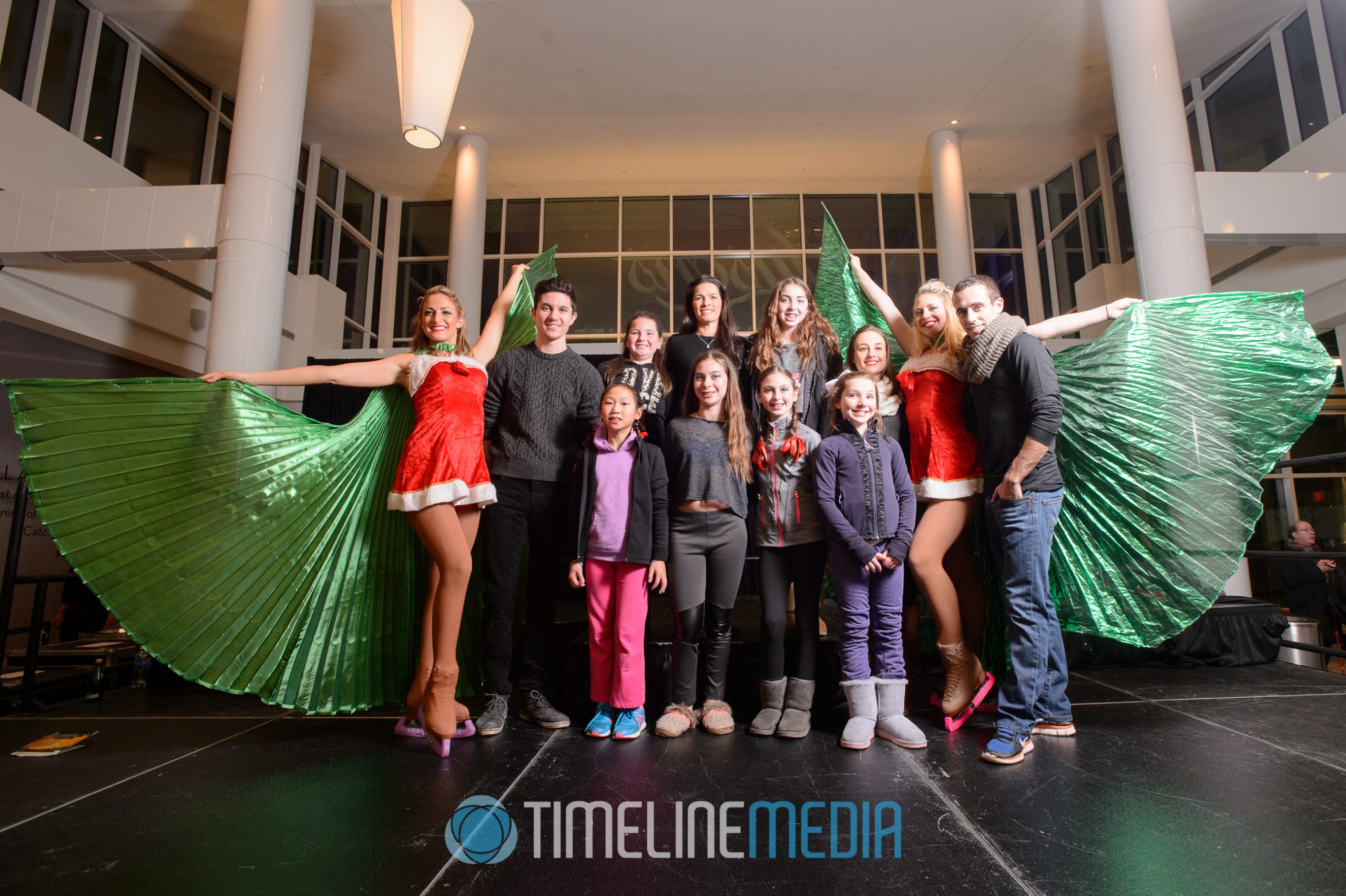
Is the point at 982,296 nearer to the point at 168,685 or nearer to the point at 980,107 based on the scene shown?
the point at 168,685

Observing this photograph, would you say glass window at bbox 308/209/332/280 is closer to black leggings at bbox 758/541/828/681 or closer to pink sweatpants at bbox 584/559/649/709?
pink sweatpants at bbox 584/559/649/709

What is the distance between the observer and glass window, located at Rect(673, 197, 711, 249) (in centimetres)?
962

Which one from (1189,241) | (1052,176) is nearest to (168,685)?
(1189,241)

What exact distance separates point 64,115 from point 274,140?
2.14 meters

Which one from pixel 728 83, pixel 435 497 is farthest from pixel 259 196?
pixel 728 83

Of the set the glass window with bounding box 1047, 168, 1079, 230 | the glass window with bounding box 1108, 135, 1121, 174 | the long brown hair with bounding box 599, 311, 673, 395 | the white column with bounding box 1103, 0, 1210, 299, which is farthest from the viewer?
the glass window with bounding box 1047, 168, 1079, 230

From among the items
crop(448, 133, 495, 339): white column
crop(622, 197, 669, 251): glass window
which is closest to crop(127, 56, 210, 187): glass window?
crop(448, 133, 495, 339): white column

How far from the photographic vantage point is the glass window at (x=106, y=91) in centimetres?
577

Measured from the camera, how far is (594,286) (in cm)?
966

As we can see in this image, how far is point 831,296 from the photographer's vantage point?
3.12 m

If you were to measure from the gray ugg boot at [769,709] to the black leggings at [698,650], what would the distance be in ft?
0.45

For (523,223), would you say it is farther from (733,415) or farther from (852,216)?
(733,415)

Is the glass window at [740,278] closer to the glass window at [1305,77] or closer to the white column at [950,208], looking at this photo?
the white column at [950,208]

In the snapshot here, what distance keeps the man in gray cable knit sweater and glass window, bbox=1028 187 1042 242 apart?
928 centimetres
